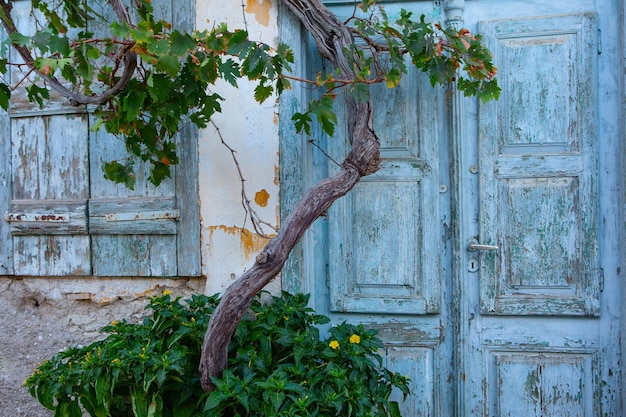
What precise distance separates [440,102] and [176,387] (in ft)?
6.18

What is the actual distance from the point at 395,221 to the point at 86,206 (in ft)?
5.43

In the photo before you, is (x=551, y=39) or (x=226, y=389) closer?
(x=226, y=389)

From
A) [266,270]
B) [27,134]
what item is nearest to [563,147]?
[266,270]

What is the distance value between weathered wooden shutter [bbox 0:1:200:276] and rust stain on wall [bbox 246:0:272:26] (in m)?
0.32

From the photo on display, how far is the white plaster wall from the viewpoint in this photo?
322cm

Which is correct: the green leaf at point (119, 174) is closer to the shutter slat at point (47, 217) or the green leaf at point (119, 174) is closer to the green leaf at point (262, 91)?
the shutter slat at point (47, 217)

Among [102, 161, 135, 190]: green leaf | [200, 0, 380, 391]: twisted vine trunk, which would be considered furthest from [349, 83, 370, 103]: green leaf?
[102, 161, 135, 190]: green leaf

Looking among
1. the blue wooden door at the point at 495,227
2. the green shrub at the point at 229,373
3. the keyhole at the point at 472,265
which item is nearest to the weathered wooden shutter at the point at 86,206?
the green shrub at the point at 229,373

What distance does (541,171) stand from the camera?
3.15 meters

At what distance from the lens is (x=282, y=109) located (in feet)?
10.5

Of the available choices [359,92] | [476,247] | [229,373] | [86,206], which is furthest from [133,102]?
[476,247]

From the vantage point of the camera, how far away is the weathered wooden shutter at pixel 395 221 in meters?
3.25

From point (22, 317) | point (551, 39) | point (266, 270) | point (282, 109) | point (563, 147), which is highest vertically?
point (551, 39)

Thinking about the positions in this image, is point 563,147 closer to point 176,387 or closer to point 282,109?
point 282,109
